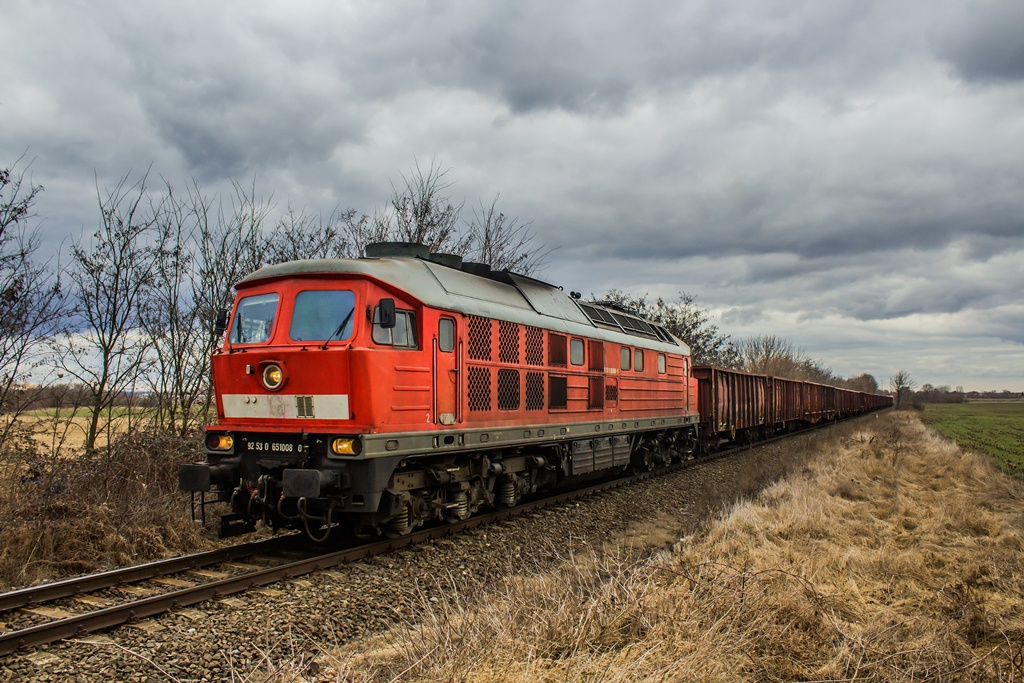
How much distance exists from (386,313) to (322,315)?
0.88 m

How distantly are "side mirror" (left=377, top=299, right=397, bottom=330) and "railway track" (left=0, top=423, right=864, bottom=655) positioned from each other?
258 cm

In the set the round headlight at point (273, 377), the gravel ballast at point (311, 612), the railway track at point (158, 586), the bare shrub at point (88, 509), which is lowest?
the gravel ballast at point (311, 612)

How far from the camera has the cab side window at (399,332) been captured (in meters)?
7.62

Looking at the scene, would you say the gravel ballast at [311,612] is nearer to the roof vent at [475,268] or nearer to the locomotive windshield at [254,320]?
the locomotive windshield at [254,320]

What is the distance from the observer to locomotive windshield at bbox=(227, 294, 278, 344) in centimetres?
812

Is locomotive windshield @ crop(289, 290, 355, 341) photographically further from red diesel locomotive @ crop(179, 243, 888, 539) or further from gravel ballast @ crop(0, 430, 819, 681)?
gravel ballast @ crop(0, 430, 819, 681)

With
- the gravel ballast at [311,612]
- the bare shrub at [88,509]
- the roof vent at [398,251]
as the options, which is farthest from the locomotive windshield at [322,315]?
the bare shrub at [88,509]

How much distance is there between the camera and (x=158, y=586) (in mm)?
6594

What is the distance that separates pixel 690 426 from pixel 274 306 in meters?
13.0

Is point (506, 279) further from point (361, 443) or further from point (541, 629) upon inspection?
point (541, 629)

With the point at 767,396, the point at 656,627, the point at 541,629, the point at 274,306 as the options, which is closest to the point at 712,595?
the point at 656,627

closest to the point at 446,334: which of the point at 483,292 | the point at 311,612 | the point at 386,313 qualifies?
the point at 386,313

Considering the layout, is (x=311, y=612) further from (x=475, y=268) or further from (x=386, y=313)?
(x=475, y=268)

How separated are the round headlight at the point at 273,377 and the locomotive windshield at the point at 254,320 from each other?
435mm
